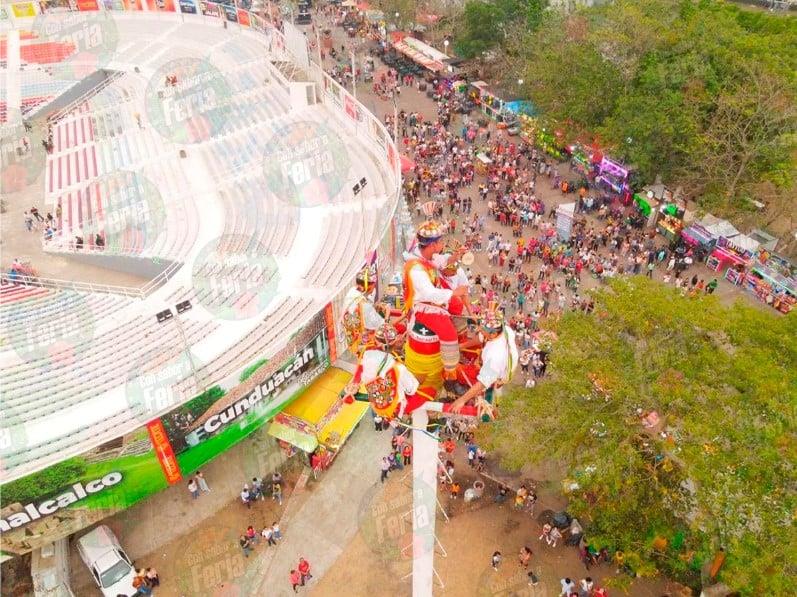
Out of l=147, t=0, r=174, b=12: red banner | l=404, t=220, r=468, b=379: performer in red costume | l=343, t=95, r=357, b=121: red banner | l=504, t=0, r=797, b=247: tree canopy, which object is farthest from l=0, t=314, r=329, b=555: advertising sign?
l=147, t=0, r=174, b=12: red banner

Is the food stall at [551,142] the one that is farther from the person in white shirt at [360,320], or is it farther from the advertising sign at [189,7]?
the advertising sign at [189,7]

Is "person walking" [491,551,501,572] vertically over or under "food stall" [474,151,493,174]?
under

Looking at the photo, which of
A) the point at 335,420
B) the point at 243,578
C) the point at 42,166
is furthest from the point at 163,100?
the point at 243,578

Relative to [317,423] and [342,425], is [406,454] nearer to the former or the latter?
[342,425]

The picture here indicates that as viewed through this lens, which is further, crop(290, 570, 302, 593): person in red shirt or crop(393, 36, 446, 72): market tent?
crop(393, 36, 446, 72): market tent

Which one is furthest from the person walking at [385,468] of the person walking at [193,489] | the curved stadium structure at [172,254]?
the person walking at [193,489]

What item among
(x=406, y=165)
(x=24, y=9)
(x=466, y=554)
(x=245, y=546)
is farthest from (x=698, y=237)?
(x=24, y=9)

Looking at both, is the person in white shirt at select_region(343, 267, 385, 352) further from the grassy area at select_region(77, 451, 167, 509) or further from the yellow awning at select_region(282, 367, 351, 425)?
the yellow awning at select_region(282, 367, 351, 425)
